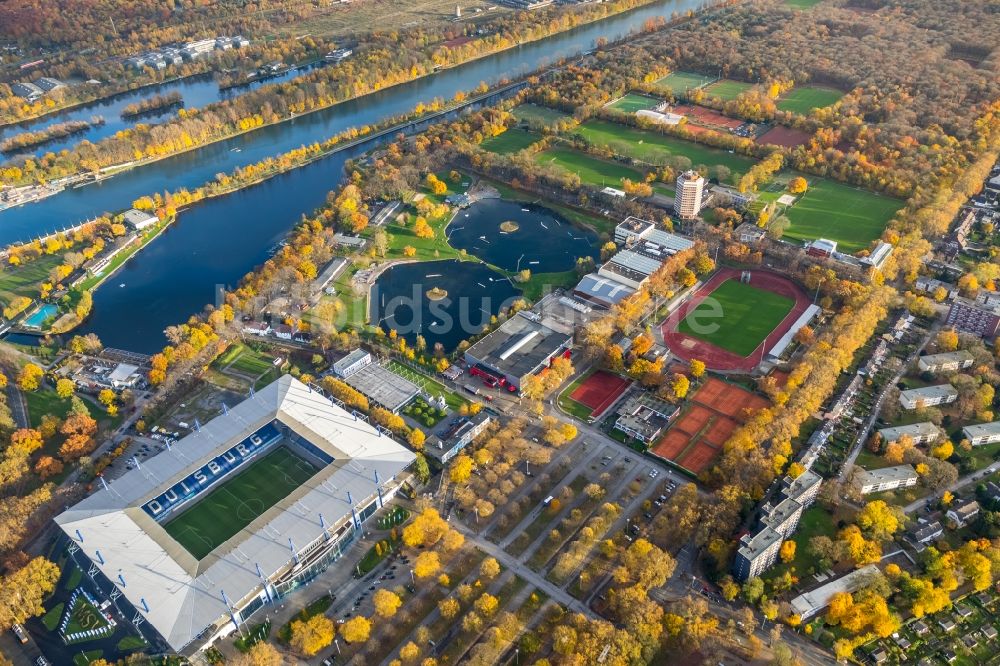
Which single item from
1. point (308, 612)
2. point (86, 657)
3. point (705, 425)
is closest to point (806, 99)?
point (705, 425)

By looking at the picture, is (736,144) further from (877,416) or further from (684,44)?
(877,416)

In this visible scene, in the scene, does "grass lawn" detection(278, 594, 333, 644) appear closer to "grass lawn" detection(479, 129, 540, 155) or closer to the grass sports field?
the grass sports field

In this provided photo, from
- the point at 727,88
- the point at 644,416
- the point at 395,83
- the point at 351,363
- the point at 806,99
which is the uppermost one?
the point at 395,83

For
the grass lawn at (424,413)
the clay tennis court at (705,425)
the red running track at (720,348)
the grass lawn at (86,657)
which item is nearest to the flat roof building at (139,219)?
the grass lawn at (424,413)

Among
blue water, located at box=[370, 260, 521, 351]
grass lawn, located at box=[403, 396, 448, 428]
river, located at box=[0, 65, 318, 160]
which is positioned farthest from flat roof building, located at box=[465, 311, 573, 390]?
river, located at box=[0, 65, 318, 160]

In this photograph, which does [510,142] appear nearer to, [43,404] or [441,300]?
[441,300]

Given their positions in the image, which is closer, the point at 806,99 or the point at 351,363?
the point at 351,363

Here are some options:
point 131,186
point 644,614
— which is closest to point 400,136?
point 131,186
